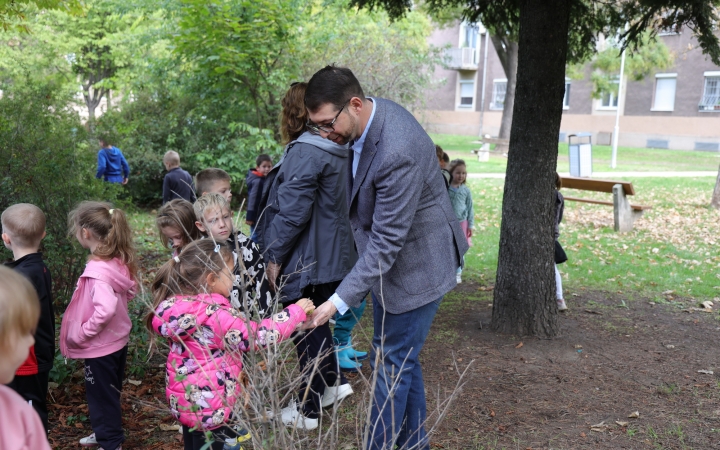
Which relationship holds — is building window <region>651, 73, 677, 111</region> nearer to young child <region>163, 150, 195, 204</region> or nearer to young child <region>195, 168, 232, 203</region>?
young child <region>163, 150, 195, 204</region>

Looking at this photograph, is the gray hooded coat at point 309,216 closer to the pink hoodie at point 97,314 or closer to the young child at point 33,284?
the pink hoodie at point 97,314

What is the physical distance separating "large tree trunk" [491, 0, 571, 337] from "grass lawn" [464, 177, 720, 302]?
2107 millimetres

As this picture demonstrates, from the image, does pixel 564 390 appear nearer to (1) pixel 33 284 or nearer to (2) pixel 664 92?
→ (1) pixel 33 284

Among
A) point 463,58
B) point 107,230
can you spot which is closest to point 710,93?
point 463,58

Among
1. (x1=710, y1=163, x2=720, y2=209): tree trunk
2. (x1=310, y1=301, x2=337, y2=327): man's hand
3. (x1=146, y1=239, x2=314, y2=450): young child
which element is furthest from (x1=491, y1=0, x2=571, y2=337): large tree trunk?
(x1=710, y1=163, x2=720, y2=209): tree trunk

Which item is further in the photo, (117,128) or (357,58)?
(357,58)

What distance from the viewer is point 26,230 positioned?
132 inches

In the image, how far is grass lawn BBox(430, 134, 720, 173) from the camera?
21.4m

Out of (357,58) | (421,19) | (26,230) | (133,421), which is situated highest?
(421,19)

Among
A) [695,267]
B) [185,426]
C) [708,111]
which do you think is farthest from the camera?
[708,111]

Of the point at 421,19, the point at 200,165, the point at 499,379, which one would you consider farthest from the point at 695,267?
the point at 421,19

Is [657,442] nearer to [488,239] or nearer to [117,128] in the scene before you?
[488,239]

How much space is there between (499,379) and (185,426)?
2401 millimetres

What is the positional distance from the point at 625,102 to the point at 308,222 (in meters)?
33.3
